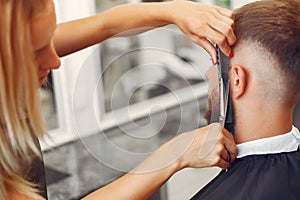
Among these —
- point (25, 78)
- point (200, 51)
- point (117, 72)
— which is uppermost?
point (25, 78)

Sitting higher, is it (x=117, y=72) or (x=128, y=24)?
(x=128, y=24)

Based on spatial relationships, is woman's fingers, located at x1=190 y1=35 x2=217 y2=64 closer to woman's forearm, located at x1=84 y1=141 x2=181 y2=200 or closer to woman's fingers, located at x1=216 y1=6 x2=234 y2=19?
woman's fingers, located at x1=216 y1=6 x2=234 y2=19

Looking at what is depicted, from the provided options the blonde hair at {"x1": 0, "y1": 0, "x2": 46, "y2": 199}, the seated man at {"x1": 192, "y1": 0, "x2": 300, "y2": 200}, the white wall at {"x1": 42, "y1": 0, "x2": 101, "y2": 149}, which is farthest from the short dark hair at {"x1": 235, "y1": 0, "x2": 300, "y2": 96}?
the blonde hair at {"x1": 0, "y1": 0, "x2": 46, "y2": 199}

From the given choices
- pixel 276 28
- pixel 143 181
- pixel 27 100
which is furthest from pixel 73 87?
pixel 27 100

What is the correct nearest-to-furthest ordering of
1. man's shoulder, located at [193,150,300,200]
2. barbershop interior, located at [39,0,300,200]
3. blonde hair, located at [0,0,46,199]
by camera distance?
1. blonde hair, located at [0,0,46,199]
2. man's shoulder, located at [193,150,300,200]
3. barbershop interior, located at [39,0,300,200]

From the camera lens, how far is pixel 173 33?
1373 millimetres

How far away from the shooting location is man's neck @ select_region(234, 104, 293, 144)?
1.33m

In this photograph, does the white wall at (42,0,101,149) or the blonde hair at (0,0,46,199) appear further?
the white wall at (42,0,101,149)

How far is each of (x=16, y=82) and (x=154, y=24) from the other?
64cm

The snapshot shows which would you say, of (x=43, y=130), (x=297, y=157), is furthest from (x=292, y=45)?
(x=43, y=130)

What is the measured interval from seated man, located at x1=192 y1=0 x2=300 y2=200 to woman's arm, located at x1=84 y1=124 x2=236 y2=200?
0.16 m

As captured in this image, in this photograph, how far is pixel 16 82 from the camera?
783 mm

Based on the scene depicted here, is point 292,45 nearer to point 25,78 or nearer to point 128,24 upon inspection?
point 128,24

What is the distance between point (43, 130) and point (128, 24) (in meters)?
0.54
